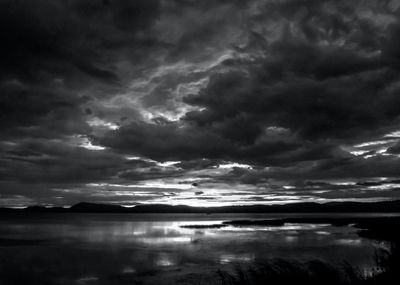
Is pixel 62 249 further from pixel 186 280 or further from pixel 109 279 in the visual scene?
pixel 186 280

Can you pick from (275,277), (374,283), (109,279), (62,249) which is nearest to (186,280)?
(109,279)

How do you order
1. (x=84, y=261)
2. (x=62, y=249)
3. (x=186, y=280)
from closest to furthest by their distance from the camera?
(x=186, y=280)
(x=84, y=261)
(x=62, y=249)

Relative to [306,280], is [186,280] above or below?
below

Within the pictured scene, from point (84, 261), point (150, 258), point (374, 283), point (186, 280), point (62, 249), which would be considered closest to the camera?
point (374, 283)

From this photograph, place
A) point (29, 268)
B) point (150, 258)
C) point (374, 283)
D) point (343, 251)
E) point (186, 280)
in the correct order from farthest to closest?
1. point (343, 251)
2. point (150, 258)
3. point (29, 268)
4. point (186, 280)
5. point (374, 283)

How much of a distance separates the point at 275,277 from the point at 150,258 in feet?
102

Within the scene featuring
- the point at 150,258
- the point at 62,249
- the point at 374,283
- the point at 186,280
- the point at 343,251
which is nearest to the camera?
the point at 374,283

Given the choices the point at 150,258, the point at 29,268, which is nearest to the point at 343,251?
the point at 150,258

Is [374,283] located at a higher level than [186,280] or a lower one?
higher

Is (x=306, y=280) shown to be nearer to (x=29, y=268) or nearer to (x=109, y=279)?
(x=109, y=279)

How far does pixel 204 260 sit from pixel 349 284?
1058 inches

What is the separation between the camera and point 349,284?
62.7 ft

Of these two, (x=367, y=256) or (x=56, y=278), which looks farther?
(x=367, y=256)

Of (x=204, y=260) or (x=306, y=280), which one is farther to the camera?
(x=204, y=260)
